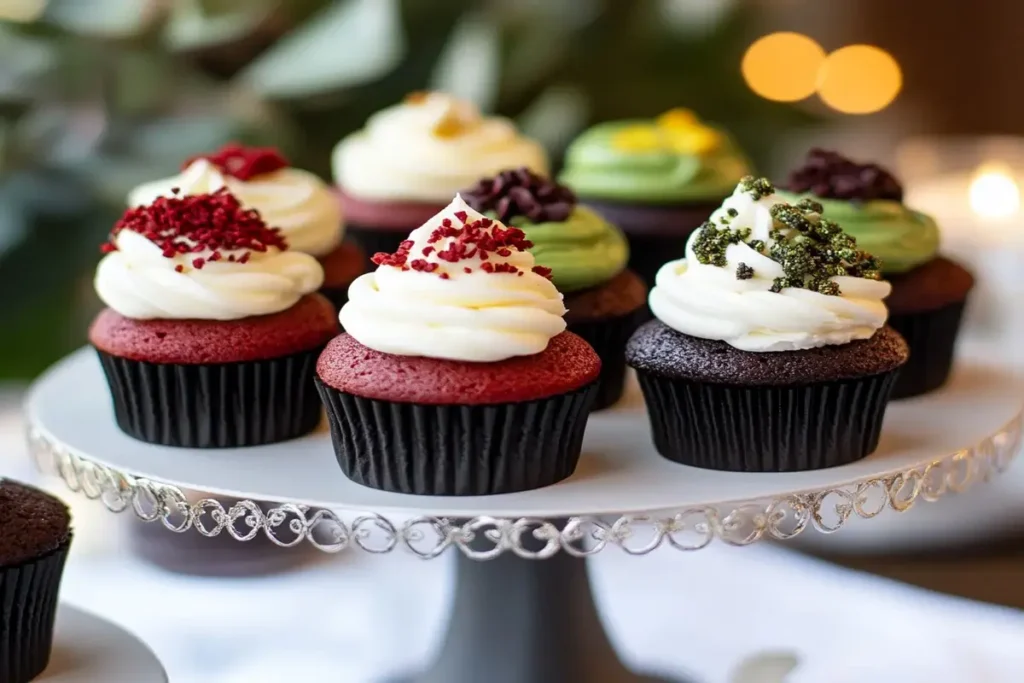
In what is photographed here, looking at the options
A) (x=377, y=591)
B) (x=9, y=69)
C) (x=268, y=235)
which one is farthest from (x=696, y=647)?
(x=9, y=69)

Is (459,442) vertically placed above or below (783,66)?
above

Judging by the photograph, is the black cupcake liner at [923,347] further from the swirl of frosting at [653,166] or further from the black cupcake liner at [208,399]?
the black cupcake liner at [208,399]

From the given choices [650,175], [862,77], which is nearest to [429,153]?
[650,175]

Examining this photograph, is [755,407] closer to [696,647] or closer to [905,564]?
[696,647]

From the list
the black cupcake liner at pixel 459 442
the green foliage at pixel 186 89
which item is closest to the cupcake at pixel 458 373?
the black cupcake liner at pixel 459 442

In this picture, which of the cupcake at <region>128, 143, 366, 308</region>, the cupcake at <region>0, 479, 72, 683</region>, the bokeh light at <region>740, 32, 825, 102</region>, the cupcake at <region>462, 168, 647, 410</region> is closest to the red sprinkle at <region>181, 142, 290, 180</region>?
the cupcake at <region>128, 143, 366, 308</region>

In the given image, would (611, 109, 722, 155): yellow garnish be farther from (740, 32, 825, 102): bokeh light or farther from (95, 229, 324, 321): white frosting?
(740, 32, 825, 102): bokeh light

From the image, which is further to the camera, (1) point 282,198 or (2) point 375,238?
(2) point 375,238

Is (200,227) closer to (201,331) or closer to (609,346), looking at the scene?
(201,331)
